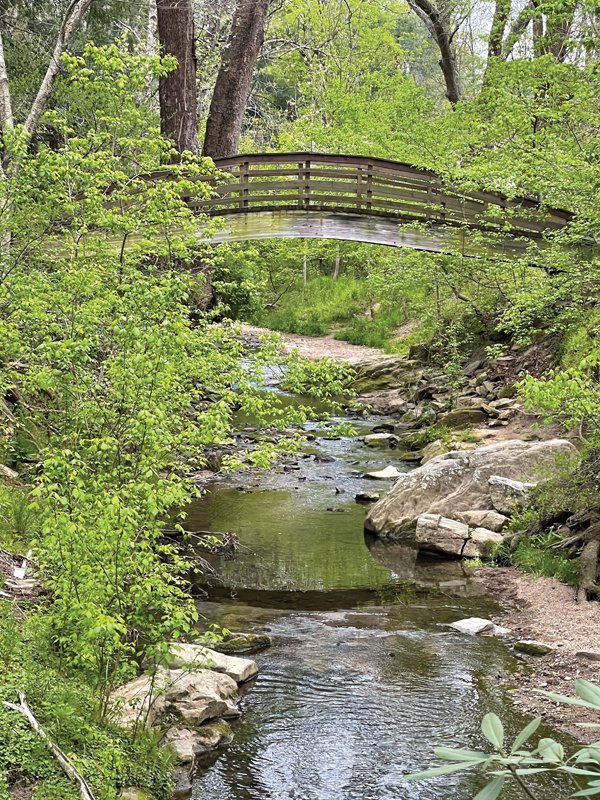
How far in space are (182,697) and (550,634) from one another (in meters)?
3.46

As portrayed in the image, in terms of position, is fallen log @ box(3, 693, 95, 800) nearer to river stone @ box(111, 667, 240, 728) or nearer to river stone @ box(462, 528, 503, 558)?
river stone @ box(111, 667, 240, 728)

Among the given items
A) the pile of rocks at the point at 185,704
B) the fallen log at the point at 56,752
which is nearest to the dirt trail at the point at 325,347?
the pile of rocks at the point at 185,704

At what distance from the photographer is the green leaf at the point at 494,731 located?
1.34 metres

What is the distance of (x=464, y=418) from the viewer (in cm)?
1492

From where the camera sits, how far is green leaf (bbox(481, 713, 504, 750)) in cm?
134

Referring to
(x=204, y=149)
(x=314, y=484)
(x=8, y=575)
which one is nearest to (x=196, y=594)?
(x=8, y=575)

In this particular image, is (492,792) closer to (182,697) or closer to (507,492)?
(182,697)

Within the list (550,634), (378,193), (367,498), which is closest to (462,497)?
(367,498)

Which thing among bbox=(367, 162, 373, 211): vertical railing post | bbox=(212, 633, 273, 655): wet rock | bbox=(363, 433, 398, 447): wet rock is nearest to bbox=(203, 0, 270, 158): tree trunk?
bbox=(367, 162, 373, 211): vertical railing post

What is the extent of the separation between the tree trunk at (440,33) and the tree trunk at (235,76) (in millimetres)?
5695

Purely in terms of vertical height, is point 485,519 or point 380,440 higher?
point 485,519

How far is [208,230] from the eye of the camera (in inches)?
293

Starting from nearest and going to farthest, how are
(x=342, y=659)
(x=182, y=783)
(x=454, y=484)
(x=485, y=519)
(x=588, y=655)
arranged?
1. (x=182, y=783)
2. (x=588, y=655)
3. (x=342, y=659)
4. (x=485, y=519)
5. (x=454, y=484)

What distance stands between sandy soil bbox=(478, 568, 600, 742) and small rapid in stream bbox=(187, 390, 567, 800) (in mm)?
211
